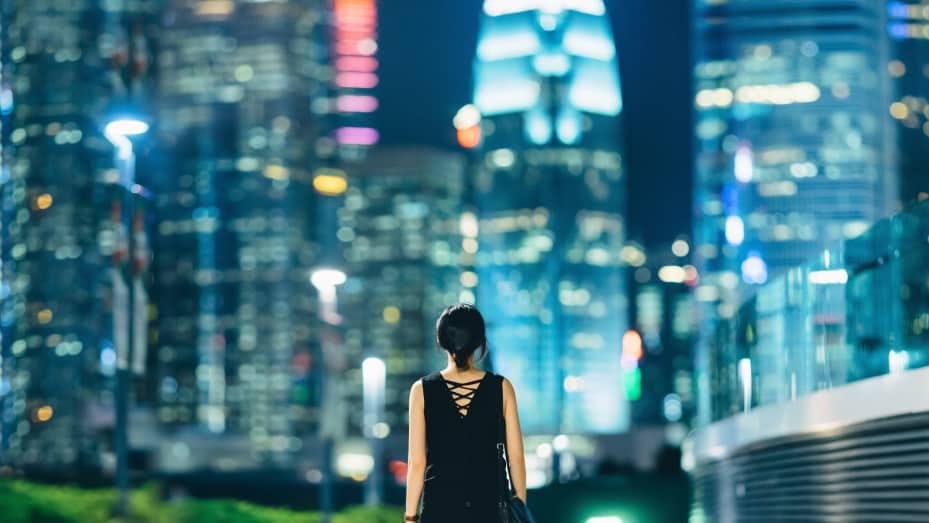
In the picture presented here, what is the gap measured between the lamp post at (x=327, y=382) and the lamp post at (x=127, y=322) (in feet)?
25.4

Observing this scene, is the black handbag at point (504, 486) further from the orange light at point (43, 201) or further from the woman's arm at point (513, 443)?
the orange light at point (43, 201)

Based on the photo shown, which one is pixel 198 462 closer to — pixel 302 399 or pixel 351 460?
pixel 351 460

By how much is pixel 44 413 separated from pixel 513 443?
163 m

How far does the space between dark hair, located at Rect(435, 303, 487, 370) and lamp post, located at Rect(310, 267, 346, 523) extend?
2529 centimetres

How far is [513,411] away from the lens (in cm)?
734

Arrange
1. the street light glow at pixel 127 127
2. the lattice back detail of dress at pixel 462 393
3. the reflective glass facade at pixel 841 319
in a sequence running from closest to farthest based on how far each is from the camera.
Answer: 1. the lattice back detail of dress at pixel 462 393
2. the reflective glass facade at pixel 841 319
3. the street light glow at pixel 127 127

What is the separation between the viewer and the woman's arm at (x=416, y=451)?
24.0 feet

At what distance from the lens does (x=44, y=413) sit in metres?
166

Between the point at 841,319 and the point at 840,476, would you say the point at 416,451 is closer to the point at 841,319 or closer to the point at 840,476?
the point at 840,476

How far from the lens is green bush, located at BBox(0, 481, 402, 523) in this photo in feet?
76.8

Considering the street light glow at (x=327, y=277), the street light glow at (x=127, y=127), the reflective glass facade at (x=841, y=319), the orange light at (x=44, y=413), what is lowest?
the reflective glass facade at (x=841, y=319)

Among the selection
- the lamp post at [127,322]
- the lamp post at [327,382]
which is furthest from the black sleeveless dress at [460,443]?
the lamp post at [327,382]

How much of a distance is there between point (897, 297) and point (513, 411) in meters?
7.59

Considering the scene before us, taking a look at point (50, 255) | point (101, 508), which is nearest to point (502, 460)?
point (101, 508)
